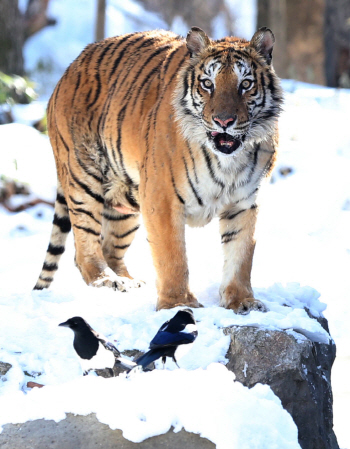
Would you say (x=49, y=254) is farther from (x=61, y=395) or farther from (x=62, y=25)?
(x=62, y=25)

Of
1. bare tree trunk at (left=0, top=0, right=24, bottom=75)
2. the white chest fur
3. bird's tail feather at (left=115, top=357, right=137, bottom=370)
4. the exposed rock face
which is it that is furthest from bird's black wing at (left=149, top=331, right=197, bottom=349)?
bare tree trunk at (left=0, top=0, right=24, bottom=75)

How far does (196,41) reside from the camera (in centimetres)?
376

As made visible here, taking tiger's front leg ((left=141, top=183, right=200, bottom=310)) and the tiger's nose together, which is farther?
tiger's front leg ((left=141, top=183, right=200, bottom=310))

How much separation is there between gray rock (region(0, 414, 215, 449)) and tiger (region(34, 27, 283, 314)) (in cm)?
114

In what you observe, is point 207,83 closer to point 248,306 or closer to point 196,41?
point 196,41

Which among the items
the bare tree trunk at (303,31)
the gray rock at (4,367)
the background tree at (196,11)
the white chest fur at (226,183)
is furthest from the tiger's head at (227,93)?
the background tree at (196,11)

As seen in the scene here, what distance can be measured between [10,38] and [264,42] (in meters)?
6.41

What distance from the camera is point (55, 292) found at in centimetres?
420

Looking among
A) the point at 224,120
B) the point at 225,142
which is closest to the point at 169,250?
the point at 225,142

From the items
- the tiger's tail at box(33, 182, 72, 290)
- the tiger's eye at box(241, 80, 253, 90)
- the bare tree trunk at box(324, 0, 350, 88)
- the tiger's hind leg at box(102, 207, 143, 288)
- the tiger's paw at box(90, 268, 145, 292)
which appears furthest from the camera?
the bare tree trunk at box(324, 0, 350, 88)

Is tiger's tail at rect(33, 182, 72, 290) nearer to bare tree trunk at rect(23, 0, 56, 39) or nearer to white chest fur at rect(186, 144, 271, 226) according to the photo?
white chest fur at rect(186, 144, 271, 226)

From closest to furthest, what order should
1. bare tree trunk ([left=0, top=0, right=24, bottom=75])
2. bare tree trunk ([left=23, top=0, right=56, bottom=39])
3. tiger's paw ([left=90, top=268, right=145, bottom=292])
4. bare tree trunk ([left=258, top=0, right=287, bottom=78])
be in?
tiger's paw ([left=90, top=268, right=145, bottom=292]) → bare tree trunk ([left=0, top=0, right=24, bottom=75]) → bare tree trunk ([left=258, top=0, right=287, bottom=78]) → bare tree trunk ([left=23, top=0, right=56, bottom=39])

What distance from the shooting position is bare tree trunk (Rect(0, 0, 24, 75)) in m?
9.31

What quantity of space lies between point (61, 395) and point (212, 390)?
55 cm
